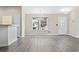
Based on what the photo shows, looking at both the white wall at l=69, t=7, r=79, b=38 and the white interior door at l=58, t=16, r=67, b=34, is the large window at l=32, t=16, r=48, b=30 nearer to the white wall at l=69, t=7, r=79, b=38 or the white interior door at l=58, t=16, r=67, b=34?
the white interior door at l=58, t=16, r=67, b=34

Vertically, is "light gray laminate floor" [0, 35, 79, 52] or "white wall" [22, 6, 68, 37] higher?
"white wall" [22, 6, 68, 37]

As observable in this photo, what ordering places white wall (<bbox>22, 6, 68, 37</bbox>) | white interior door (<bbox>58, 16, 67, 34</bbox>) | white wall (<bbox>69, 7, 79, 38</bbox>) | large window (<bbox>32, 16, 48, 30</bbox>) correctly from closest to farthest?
large window (<bbox>32, 16, 48, 30</bbox>) < white wall (<bbox>22, 6, 68, 37</bbox>) < white wall (<bbox>69, 7, 79, 38</bbox>) < white interior door (<bbox>58, 16, 67, 34</bbox>)

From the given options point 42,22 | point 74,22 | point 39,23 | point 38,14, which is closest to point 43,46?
point 39,23

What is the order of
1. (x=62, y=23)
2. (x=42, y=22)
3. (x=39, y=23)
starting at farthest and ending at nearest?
1. (x=62, y=23)
2. (x=42, y=22)
3. (x=39, y=23)

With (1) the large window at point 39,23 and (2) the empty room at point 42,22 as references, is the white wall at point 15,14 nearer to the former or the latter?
(2) the empty room at point 42,22

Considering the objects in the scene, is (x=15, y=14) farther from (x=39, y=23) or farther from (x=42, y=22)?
(x=39, y=23)

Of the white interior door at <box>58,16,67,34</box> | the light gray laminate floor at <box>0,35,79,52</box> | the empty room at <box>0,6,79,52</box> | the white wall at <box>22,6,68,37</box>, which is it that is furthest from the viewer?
the white interior door at <box>58,16,67,34</box>

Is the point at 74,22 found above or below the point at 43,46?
above

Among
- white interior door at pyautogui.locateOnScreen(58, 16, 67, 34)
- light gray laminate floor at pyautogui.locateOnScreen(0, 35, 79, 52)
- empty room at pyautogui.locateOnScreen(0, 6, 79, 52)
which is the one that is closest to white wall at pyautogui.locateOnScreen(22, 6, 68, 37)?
empty room at pyautogui.locateOnScreen(0, 6, 79, 52)

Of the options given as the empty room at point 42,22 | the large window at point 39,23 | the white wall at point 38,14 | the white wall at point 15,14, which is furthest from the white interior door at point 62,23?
the white wall at point 15,14

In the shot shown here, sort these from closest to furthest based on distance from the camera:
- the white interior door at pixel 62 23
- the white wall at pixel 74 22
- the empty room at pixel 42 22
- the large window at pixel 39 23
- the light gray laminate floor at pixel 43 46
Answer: the light gray laminate floor at pixel 43 46
the large window at pixel 39 23
the empty room at pixel 42 22
the white wall at pixel 74 22
the white interior door at pixel 62 23

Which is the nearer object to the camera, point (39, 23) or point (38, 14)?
point (39, 23)
